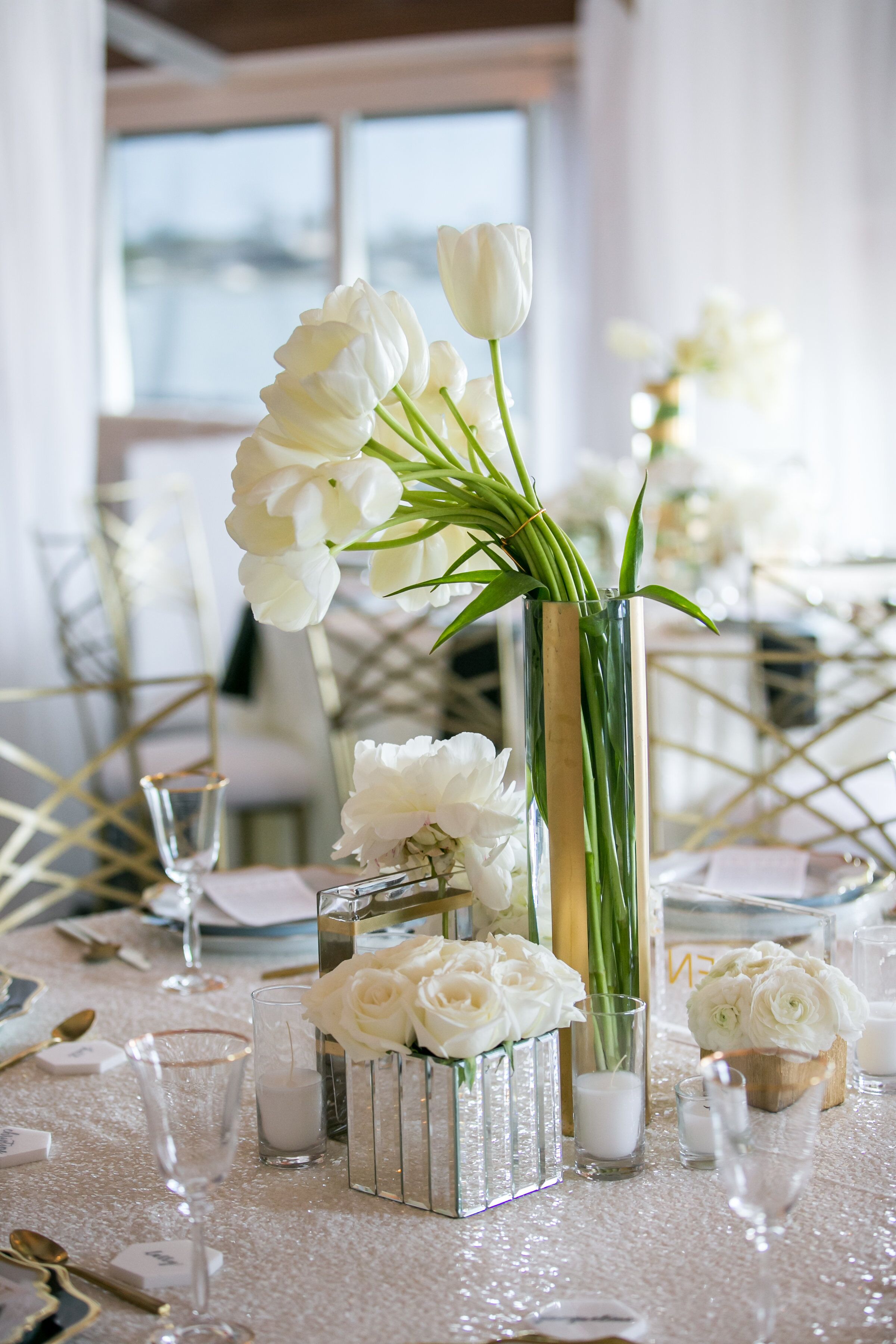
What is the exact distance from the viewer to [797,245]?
12.7 feet

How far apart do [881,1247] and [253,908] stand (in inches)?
27.7

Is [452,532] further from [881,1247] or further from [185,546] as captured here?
[185,546]

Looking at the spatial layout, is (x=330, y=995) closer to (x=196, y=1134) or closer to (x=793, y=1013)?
(x=196, y=1134)

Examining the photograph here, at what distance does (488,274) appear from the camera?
742 mm

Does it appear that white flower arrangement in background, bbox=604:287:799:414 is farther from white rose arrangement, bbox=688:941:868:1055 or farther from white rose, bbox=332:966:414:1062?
white rose, bbox=332:966:414:1062

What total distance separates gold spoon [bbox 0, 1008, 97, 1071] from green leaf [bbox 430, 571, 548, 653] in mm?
454

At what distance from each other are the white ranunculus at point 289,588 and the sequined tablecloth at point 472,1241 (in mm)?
324

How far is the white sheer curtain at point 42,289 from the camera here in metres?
3.04

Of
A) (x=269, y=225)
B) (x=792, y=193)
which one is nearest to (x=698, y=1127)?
(x=792, y=193)

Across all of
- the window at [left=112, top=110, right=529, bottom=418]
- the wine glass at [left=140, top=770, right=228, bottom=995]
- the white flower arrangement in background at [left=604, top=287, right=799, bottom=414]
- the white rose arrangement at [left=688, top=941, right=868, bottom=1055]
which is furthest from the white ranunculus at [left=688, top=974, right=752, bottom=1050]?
the window at [left=112, top=110, right=529, bottom=418]

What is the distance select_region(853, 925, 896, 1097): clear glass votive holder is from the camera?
34.3 inches

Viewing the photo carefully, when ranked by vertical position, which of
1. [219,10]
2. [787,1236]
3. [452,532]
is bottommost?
[787,1236]

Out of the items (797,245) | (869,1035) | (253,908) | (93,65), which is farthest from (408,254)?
(869,1035)

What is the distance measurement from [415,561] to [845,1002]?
368mm
